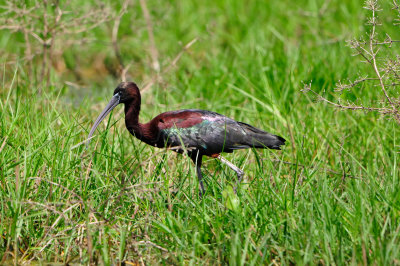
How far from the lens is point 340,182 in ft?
14.4

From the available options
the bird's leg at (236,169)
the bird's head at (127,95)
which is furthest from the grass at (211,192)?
the bird's head at (127,95)

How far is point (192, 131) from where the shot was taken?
4.88 metres

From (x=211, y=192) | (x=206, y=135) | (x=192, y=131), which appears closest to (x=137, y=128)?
(x=192, y=131)

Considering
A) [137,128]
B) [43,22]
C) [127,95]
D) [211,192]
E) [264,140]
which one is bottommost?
[211,192]

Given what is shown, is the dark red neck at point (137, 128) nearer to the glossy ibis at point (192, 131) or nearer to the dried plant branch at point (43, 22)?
the glossy ibis at point (192, 131)

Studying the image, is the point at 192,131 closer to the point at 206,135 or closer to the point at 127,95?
the point at 206,135

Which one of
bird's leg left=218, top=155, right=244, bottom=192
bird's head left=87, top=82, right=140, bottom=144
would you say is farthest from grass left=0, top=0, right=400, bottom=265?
bird's head left=87, top=82, right=140, bottom=144

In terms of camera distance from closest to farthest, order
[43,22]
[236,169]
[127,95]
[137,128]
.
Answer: [236,169]
[137,128]
[127,95]
[43,22]

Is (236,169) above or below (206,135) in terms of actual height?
below

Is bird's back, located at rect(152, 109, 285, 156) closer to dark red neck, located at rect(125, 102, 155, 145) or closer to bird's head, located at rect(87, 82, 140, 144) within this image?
dark red neck, located at rect(125, 102, 155, 145)

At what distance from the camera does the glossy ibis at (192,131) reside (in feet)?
15.8

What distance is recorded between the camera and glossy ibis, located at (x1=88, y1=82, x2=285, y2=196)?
15.8 feet

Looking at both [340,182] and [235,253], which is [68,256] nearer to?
[235,253]

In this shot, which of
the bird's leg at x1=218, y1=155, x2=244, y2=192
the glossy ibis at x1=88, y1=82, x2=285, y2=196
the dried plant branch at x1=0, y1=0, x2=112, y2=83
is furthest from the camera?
the dried plant branch at x1=0, y1=0, x2=112, y2=83
